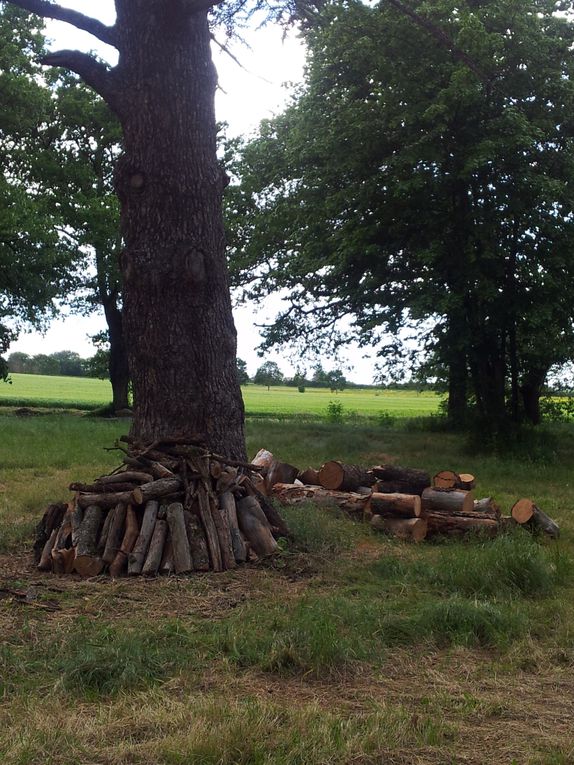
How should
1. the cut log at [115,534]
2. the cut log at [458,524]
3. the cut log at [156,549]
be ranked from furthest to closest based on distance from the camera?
the cut log at [458,524] → the cut log at [115,534] → the cut log at [156,549]

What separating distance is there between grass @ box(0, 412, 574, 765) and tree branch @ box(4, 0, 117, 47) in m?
5.58

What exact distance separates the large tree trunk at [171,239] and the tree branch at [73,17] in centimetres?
19

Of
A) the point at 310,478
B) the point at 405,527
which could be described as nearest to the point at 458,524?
the point at 405,527

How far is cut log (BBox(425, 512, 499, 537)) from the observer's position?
9211 millimetres

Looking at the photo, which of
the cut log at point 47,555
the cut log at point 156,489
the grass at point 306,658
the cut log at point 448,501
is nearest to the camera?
the grass at point 306,658

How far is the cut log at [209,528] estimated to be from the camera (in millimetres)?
7293

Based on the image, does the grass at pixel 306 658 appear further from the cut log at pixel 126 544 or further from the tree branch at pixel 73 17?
the tree branch at pixel 73 17

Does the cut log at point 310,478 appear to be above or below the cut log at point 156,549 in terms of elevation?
above

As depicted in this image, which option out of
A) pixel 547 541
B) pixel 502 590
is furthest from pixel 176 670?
pixel 547 541

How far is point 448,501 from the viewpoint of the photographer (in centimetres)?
975

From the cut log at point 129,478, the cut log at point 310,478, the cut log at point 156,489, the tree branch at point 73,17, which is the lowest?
the cut log at point 310,478

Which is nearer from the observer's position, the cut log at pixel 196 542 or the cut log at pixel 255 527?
the cut log at pixel 196 542

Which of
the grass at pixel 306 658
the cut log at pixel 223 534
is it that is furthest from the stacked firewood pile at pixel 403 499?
the cut log at pixel 223 534

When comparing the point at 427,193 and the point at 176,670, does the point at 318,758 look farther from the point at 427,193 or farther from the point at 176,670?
the point at 427,193
